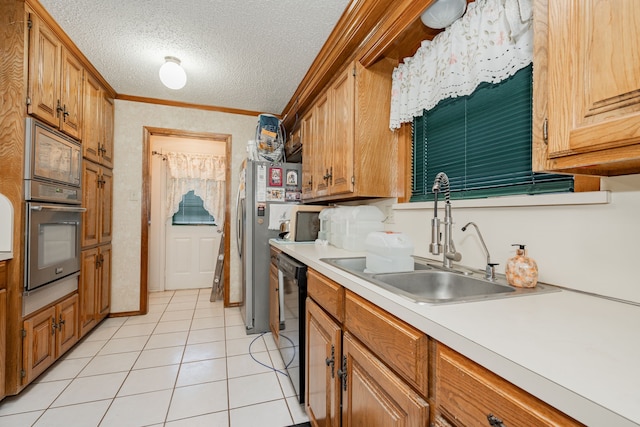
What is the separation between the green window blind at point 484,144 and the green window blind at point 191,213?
139 inches

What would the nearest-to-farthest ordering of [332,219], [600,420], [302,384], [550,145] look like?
[600,420]
[550,145]
[302,384]
[332,219]

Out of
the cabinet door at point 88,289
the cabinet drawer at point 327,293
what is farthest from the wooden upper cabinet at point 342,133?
the cabinet door at point 88,289

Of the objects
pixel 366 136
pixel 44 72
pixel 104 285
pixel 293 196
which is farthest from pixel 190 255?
pixel 366 136

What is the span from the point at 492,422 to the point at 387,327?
334 millimetres

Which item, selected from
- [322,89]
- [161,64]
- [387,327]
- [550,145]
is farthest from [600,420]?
[161,64]

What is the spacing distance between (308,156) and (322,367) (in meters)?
1.89

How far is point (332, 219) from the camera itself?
226 centimetres

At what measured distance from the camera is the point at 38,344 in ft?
6.16

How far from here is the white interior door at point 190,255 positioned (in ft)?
14.1

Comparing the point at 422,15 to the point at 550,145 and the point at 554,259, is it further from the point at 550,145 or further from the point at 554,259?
the point at 554,259

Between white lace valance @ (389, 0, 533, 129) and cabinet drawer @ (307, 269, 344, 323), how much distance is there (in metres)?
1.08

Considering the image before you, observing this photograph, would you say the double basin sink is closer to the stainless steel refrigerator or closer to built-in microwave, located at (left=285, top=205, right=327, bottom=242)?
built-in microwave, located at (left=285, top=205, right=327, bottom=242)

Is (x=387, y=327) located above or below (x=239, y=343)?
above

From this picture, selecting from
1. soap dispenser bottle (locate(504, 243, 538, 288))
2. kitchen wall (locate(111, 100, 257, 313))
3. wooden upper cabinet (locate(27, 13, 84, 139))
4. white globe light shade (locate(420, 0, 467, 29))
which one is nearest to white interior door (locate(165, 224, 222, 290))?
kitchen wall (locate(111, 100, 257, 313))
